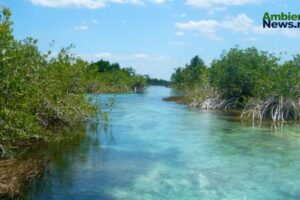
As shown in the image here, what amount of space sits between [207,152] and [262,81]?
39.9ft

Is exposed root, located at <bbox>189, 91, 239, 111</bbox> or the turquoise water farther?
exposed root, located at <bbox>189, 91, 239, 111</bbox>

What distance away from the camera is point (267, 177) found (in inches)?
445

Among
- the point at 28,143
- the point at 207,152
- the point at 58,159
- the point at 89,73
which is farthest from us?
the point at 89,73

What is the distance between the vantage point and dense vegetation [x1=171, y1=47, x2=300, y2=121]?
25.0 metres

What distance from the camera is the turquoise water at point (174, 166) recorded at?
969cm

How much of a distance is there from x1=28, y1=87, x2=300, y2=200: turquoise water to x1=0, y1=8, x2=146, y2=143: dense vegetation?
134 cm

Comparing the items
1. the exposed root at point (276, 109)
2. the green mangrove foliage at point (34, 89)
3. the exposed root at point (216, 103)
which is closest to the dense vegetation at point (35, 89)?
the green mangrove foliage at point (34, 89)

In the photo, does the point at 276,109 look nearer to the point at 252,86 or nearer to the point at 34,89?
the point at 252,86

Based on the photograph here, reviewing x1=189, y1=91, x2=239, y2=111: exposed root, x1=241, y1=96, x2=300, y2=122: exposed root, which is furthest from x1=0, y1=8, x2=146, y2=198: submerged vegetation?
x1=189, y1=91, x2=239, y2=111: exposed root

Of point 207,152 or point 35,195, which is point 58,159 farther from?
point 207,152

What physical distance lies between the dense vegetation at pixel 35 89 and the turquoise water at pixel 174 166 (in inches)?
52.8

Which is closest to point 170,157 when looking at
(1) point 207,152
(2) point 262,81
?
(1) point 207,152

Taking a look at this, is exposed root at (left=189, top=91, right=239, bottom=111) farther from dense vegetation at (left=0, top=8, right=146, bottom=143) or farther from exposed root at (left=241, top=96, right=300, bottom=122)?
dense vegetation at (left=0, top=8, right=146, bottom=143)

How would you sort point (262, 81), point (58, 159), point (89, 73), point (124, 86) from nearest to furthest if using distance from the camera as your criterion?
point (58, 159) → point (89, 73) → point (262, 81) → point (124, 86)
